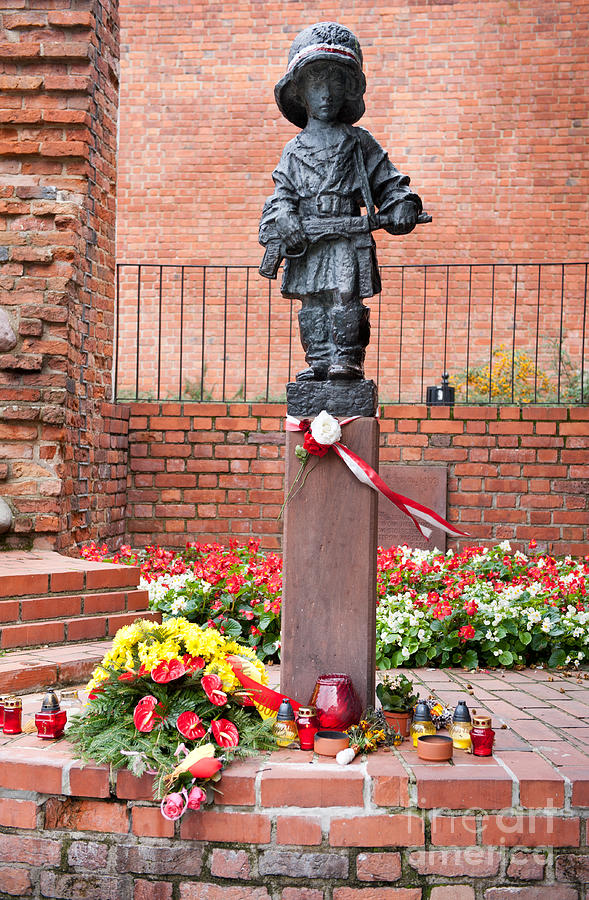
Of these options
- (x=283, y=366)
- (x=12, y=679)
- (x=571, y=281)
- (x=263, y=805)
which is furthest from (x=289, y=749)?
(x=571, y=281)

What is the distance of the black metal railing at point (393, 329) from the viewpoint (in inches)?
382

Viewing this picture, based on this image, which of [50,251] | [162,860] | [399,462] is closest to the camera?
[162,860]

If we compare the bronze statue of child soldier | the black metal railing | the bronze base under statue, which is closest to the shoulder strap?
the bronze statue of child soldier

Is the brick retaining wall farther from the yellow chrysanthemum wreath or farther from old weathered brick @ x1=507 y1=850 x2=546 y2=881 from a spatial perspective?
the yellow chrysanthemum wreath

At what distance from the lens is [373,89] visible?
10.0 m

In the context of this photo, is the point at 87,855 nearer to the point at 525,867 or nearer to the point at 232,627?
the point at 525,867

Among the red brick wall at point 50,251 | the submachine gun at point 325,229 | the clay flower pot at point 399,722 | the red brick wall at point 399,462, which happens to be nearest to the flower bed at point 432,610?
the red brick wall at point 50,251

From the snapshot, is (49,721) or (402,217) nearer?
(49,721)

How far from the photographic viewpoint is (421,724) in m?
2.44

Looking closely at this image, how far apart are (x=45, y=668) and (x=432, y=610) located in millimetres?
1822

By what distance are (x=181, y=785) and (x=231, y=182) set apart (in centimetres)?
921

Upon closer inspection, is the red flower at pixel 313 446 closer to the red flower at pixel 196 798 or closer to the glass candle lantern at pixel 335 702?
the glass candle lantern at pixel 335 702

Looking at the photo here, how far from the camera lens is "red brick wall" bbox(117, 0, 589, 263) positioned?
32.3 ft

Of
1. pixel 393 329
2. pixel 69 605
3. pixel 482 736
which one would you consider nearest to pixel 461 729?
pixel 482 736
